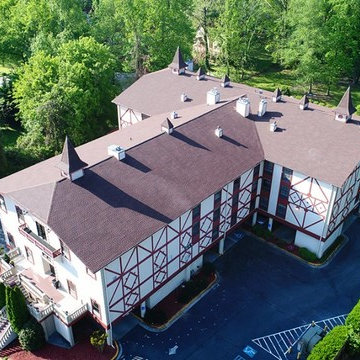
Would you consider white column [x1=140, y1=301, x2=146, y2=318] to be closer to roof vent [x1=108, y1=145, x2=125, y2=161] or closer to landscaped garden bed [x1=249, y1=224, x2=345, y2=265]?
roof vent [x1=108, y1=145, x2=125, y2=161]

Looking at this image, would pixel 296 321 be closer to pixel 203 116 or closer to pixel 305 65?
pixel 203 116

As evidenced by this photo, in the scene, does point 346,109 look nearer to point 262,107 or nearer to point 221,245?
point 262,107

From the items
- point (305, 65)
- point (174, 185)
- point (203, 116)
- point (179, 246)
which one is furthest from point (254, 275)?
point (305, 65)

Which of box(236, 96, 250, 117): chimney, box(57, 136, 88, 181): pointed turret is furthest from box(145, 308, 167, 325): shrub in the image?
box(236, 96, 250, 117): chimney

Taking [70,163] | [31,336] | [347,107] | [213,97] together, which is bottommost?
[31,336]

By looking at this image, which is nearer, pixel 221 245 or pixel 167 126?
pixel 167 126

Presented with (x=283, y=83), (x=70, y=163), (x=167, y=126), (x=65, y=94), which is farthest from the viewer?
(x=283, y=83)

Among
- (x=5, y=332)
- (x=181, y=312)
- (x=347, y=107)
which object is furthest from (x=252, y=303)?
(x=347, y=107)
